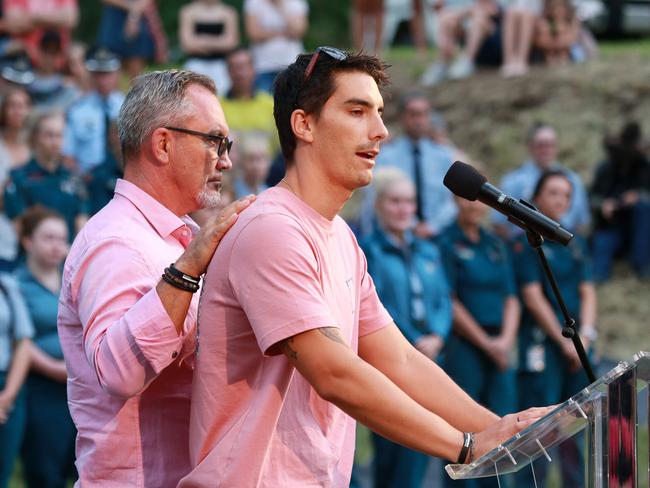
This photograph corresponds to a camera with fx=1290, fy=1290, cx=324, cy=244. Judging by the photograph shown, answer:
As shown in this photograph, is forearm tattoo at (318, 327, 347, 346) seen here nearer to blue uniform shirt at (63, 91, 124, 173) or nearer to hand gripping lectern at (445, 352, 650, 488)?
hand gripping lectern at (445, 352, 650, 488)

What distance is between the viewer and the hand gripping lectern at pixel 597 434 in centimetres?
335

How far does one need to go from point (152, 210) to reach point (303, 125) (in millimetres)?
647

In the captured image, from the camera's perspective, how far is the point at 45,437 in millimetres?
7492

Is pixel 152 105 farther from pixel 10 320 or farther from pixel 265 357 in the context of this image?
pixel 10 320

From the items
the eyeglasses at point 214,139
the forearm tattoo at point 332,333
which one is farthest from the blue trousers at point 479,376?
the forearm tattoo at point 332,333

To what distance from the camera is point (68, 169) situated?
9266 millimetres

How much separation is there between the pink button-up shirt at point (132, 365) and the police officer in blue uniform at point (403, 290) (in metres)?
4.16

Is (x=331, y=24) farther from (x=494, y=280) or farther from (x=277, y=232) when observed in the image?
(x=277, y=232)

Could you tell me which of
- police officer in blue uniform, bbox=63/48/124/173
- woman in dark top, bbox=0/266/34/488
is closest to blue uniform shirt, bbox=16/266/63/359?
woman in dark top, bbox=0/266/34/488

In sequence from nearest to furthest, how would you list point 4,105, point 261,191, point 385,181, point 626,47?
point 261,191 < point 385,181 < point 4,105 < point 626,47

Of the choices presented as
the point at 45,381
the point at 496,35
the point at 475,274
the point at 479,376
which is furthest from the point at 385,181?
the point at 496,35

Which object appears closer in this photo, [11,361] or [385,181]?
[11,361]

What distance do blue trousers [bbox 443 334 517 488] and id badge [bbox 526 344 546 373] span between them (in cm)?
30

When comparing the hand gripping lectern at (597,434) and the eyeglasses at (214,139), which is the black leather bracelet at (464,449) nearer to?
the hand gripping lectern at (597,434)
